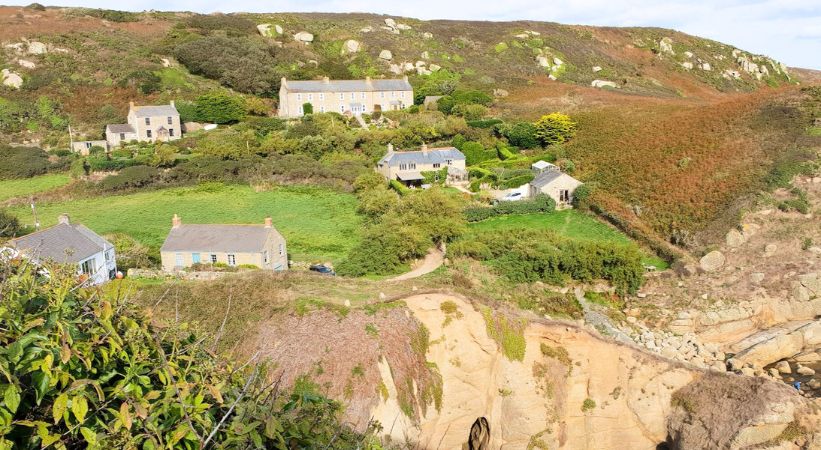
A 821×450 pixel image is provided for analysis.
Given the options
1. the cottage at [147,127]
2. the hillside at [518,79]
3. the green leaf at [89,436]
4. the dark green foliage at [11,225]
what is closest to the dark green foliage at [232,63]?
the hillside at [518,79]

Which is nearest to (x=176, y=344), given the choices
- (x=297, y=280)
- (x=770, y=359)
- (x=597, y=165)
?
(x=297, y=280)

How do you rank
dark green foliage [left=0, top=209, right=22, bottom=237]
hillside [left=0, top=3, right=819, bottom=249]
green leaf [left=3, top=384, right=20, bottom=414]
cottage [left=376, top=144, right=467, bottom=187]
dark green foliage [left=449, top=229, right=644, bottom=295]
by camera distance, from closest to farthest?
1. green leaf [left=3, top=384, right=20, bottom=414]
2. dark green foliage [left=0, top=209, right=22, bottom=237]
3. dark green foliage [left=449, top=229, right=644, bottom=295]
4. hillside [left=0, top=3, right=819, bottom=249]
5. cottage [left=376, top=144, right=467, bottom=187]

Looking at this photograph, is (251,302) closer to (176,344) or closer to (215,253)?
(215,253)

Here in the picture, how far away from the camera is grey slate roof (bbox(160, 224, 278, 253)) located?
2966 centimetres

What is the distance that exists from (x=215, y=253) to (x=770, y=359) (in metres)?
25.3

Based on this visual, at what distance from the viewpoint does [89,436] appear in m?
4.74

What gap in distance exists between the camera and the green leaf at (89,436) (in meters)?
4.70

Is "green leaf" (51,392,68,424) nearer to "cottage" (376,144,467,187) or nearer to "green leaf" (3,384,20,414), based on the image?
"green leaf" (3,384,20,414)

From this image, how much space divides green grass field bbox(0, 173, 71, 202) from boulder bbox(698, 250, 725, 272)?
143 ft

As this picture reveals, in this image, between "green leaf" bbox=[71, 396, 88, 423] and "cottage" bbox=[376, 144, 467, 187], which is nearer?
"green leaf" bbox=[71, 396, 88, 423]

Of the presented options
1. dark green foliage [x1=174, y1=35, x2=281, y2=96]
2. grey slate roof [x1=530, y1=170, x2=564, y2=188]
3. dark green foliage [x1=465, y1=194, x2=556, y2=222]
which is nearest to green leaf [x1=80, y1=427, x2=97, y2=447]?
dark green foliage [x1=465, y1=194, x2=556, y2=222]

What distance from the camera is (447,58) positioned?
88.9 m

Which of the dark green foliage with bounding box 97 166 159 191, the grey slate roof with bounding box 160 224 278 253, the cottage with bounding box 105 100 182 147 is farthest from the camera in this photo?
the cottage with bounding box 105 100 182 147

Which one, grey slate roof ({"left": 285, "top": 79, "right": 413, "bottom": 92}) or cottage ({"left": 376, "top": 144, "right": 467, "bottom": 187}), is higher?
grey slate roof ({"left": 285, "top": 79, "right": 413, "bottom": 92})
